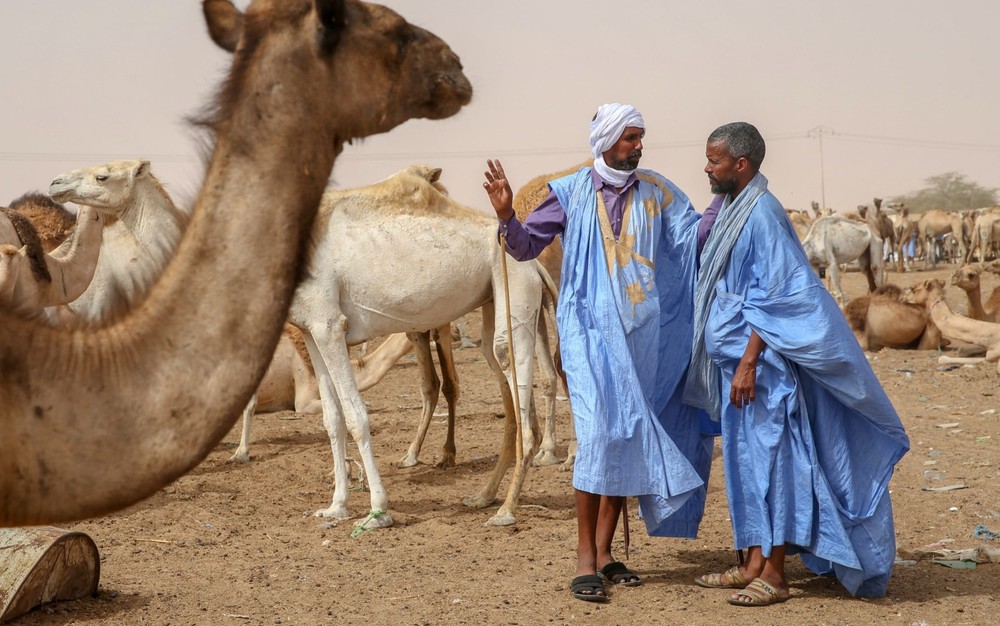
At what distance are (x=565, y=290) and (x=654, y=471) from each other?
0.99 metres

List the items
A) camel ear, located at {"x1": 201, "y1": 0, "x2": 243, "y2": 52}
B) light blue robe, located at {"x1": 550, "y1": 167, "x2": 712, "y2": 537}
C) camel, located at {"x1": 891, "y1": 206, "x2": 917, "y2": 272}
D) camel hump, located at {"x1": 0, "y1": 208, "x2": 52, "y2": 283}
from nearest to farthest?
camel ear, located at {"x1": 201, "y1": 0, "x2": 243, "y2": 52} → light blue robe, located at {"x1": 550, "y1": 167, "x2": 712, "y2": 537} → camel hump, located at {"x1": 0, "y1": 208, "x2": 52, "y2": 283} → camel, located at {"x1": 891, "y1": 206, "x2": 917, "y2": 272}

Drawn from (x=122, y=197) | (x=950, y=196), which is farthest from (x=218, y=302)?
(x=950, y=196)

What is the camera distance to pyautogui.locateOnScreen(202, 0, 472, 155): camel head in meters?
2.75

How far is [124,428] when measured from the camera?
2473 mm

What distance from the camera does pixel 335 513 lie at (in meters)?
7.57

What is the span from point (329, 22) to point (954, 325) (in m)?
13.4

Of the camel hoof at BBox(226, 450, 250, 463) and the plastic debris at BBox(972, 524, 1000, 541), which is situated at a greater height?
the plastic debris at BBox(972, 524, 1000, 541)

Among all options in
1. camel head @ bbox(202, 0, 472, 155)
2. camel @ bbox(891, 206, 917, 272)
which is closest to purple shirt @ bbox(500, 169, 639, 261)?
camel head @ bbox(202, 0, 472, 155)

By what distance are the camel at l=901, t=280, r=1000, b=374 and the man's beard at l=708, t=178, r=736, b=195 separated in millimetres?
8709

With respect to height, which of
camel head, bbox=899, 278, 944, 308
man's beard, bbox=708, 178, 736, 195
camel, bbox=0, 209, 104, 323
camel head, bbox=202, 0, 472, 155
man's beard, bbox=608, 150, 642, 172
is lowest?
camel head, bbox=899, 278, 944, 308

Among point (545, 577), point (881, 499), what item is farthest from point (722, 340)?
point (545, 577)

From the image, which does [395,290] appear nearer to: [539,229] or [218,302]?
[539,229]

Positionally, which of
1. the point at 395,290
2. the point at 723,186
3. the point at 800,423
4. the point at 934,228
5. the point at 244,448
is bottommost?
the point at 934,228

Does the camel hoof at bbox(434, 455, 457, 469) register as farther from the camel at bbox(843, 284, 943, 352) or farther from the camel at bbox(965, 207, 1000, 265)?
the camel at bbox(965, 207, 1000, 265)
